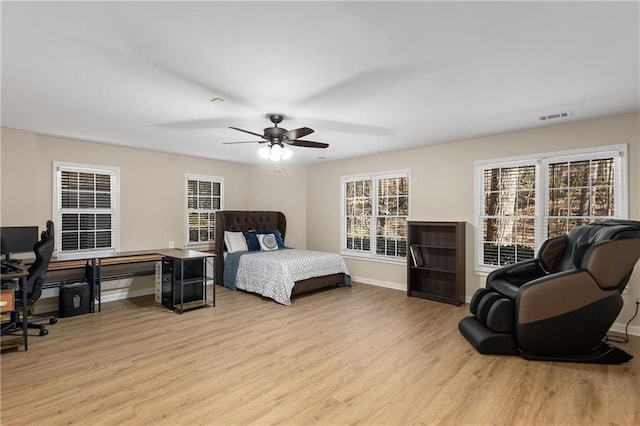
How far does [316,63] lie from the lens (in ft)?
7.72

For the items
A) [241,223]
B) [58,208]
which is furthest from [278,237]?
[58,208]

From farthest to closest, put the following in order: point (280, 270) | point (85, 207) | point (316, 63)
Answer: point (85, 207) → point (280, 270) → point (316, 63)

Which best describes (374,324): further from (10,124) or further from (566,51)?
(10,124)

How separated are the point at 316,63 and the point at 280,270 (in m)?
3.10

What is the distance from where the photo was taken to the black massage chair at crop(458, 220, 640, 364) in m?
2.80

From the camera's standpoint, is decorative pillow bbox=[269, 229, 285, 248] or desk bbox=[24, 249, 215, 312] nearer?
desk bbox=[24, 249, 215, 312]

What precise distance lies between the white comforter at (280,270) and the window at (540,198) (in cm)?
236

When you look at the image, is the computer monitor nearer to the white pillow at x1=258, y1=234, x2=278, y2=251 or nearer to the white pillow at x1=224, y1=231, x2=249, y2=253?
the white pillow at x1=224, y1=231, x2=249, y2=253

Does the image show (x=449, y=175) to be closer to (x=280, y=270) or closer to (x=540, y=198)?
(x=540, y=198)

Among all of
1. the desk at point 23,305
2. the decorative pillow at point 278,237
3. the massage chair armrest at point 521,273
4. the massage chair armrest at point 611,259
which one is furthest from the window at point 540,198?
the desk at point 23,305

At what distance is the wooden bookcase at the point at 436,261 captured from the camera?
4.65 metres

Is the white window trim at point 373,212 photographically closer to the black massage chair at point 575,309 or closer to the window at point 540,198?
the window at point 540,198

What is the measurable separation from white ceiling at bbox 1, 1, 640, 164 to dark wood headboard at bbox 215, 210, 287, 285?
2237 millimetres

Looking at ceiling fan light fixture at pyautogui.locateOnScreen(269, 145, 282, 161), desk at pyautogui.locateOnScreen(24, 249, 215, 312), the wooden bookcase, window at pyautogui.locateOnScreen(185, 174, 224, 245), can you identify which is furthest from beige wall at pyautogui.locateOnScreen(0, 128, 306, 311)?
ceiling fan light fixture at pyautogui.locateOnScreen(269, 145, 282, 161)
